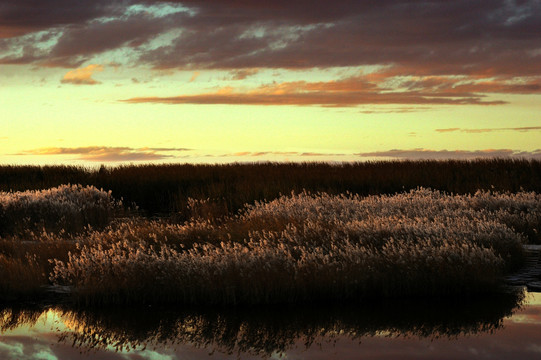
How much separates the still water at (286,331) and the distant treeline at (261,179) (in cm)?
1042

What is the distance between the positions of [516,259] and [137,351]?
271 inches

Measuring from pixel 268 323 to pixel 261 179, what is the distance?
58.5ft

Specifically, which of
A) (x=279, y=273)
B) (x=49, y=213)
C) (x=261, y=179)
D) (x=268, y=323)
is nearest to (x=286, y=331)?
(x=268, y=323)

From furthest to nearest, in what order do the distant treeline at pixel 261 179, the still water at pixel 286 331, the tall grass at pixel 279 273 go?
the distant treeline at pixel 261 179, the tall grass at pixel 279 273, the still water at pixel 286 331

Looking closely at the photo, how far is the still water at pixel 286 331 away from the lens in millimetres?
6391

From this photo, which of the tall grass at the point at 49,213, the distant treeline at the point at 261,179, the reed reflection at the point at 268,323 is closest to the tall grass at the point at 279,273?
the reed reflection at the point at 268,323

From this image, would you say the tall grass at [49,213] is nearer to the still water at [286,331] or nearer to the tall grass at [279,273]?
the tall grass at [279,273]

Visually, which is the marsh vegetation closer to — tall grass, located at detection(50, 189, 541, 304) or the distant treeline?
tall grass, located at detection(50, 189, 541, 304)

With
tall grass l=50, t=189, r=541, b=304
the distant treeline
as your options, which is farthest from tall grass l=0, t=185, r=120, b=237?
tall grass l=50, t=189, r=541, b=304

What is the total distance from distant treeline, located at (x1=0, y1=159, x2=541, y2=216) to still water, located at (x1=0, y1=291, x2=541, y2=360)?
10417 mm

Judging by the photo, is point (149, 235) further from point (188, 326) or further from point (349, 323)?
point (349, 323)

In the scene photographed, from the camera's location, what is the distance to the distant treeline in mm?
22031

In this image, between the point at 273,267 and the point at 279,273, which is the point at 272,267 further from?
→ the point at 279,273

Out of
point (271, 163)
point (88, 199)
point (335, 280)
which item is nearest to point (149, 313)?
point (335, 280)
